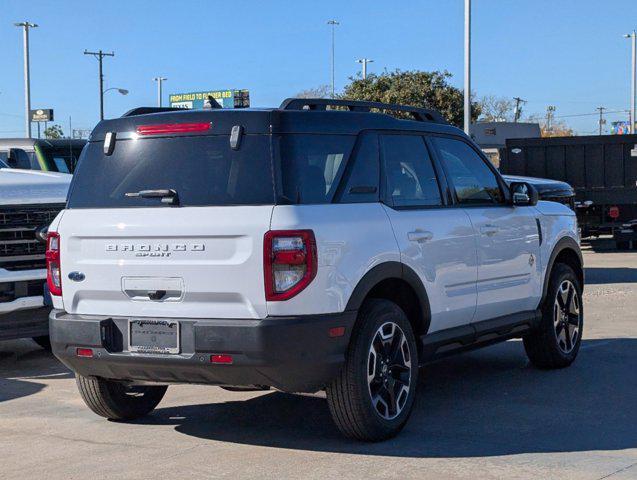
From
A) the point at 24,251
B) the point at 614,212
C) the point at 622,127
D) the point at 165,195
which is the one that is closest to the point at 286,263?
the point at 165,195

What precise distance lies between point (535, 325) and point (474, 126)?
30.8 metres

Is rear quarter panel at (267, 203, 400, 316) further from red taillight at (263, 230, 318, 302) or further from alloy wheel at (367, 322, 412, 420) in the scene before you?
alloy wheel at (367, 322, 412, 420)

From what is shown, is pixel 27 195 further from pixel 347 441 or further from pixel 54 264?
pixel 347 441

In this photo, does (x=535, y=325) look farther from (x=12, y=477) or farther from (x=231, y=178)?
(x=12, y=477)

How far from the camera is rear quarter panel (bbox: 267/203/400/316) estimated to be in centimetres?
568

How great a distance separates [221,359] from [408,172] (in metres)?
1.96

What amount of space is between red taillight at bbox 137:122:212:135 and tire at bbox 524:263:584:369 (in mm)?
3626

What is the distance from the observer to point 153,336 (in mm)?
5949

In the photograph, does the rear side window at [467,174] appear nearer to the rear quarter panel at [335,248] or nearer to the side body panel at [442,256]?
the side body panel at [442,256]

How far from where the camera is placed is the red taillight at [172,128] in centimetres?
615

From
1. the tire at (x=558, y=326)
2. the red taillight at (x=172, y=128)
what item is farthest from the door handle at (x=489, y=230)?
the red taillight at (x=172, y=128)


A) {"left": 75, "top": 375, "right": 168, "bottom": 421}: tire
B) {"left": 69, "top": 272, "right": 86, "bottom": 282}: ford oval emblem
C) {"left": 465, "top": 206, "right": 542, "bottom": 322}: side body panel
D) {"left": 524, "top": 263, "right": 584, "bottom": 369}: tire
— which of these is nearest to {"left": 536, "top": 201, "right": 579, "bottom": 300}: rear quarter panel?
{"left": 465, "top": 206, "right": 542, "bottom": 322}: side body panel

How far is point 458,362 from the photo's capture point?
9.26 meters

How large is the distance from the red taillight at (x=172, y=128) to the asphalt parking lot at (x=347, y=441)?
1.89 metres
